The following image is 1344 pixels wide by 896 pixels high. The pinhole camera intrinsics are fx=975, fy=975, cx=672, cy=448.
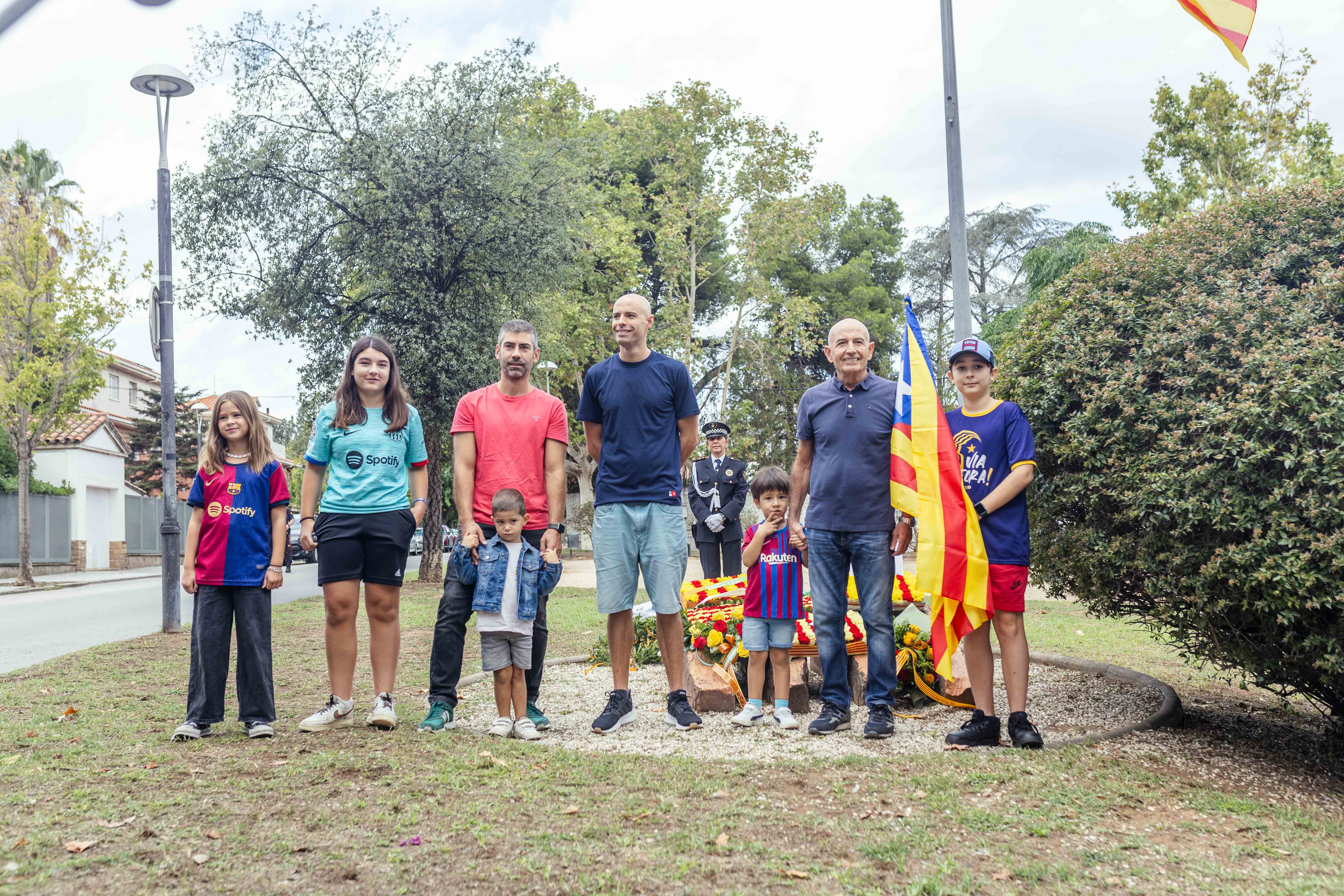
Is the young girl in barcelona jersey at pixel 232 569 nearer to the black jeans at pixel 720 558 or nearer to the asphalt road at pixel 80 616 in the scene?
the asphalt road at pixel 80 616

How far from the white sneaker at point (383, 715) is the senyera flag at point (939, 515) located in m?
2.81

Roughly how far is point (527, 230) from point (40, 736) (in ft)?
41.6

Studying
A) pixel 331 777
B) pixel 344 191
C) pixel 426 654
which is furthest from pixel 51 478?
pixel 331 777

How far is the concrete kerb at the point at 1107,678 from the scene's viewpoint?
4852 millimetres

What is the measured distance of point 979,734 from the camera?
4805 mm

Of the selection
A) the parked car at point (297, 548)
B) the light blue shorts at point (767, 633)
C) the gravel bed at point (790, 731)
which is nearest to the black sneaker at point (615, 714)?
the gravel bed at point (790, 731)

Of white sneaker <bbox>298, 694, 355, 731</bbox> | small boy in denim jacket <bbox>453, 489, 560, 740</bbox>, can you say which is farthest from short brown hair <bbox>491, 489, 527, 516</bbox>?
white sneaker <bbox>298, 694, 355, 731</bbox>

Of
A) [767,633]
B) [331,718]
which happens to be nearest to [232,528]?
[331,718]

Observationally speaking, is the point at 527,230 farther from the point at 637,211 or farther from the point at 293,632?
the point at 637,211

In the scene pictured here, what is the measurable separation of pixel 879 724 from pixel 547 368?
21.3 m

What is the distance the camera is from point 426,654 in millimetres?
8812

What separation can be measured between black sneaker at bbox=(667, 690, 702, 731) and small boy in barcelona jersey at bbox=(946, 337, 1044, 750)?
1345 millimetres

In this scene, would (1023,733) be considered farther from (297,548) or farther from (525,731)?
(297,548)

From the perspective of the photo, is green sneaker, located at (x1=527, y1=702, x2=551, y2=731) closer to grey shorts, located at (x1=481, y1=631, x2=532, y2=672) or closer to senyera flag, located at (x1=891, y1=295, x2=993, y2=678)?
grey shorts, located at (x1=481, y1=631, x2=532, y2=672)
